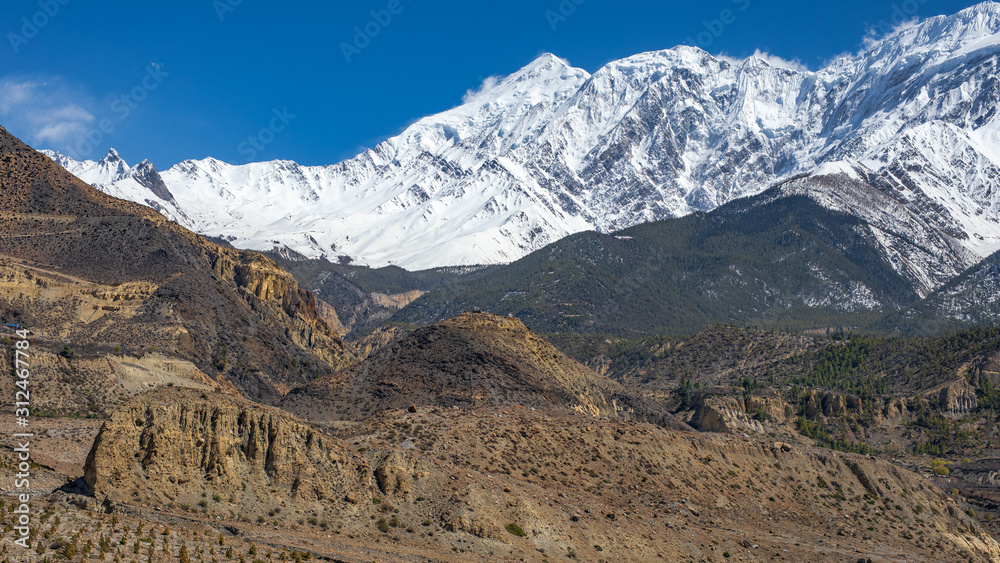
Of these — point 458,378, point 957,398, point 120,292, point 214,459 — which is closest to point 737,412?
point 957,398

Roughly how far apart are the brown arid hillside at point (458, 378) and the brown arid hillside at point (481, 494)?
13.2 meters

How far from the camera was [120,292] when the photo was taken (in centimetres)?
12938

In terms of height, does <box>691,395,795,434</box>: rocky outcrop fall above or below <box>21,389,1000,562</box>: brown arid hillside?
above

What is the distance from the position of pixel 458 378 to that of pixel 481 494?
135 feet

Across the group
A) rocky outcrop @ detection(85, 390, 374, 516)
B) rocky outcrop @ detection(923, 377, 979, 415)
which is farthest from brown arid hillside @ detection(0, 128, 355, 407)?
rocky outcrop @ detection(923, 377, 979, 415)

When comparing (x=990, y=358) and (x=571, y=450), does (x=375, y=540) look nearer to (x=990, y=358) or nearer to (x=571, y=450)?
(x=571, y=450)

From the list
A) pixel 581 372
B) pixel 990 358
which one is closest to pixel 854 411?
pixel 990 358

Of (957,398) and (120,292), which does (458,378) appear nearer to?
(120,292)

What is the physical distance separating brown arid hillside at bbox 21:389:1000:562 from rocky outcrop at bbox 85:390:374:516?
74 mm

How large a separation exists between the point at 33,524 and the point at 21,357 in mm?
59421

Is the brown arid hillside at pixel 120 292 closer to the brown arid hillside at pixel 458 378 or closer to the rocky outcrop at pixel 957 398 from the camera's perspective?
the brown arid hillside at pixel 458 378

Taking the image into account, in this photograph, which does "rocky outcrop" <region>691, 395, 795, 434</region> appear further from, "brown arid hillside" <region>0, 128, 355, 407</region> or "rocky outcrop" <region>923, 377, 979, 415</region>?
"brown arid hillside" <region>0, 128, 355, 407</region>

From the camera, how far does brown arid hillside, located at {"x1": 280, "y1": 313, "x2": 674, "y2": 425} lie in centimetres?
9256

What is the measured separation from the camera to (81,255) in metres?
136
